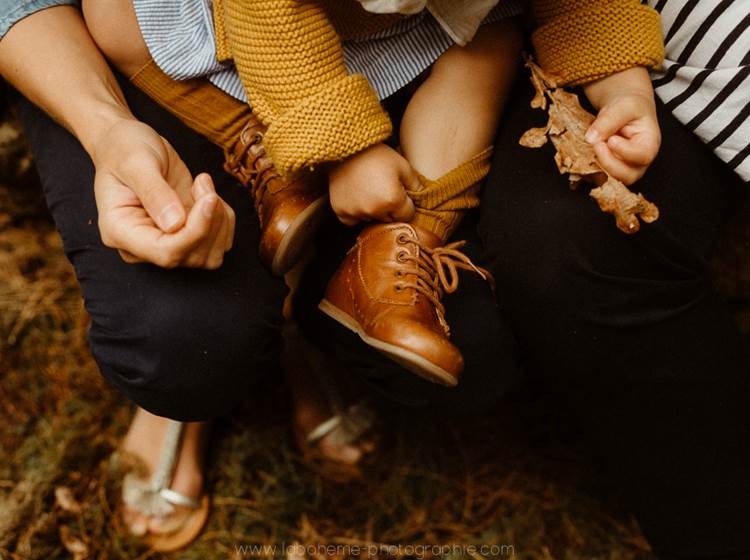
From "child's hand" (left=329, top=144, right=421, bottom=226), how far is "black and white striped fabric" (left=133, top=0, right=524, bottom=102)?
0.42 feet

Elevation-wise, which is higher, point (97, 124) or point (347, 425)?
point (97, 124)

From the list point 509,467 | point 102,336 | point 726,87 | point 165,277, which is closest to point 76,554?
point 102,336

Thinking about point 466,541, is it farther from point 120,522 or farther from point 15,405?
point 15,405

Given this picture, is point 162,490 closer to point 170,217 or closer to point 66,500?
point 66,500

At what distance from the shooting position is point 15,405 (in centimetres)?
130

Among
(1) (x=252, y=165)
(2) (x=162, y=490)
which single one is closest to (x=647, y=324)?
(1) (x=252, y=165)

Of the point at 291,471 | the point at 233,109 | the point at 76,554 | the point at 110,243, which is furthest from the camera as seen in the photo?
the point at 291,471

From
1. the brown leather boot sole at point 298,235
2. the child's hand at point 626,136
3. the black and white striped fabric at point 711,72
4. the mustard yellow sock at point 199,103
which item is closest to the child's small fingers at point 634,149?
the child's hand at point 626,136

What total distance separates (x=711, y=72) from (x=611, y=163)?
0.18 metres

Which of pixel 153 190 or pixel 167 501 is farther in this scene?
pixel 167 501

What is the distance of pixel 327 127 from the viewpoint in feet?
2.57

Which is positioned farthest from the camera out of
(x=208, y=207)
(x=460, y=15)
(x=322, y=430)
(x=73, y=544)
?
(x=322, y=430)

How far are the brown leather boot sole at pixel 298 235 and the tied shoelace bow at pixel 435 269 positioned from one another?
12 cm

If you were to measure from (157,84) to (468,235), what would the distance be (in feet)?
1.52
